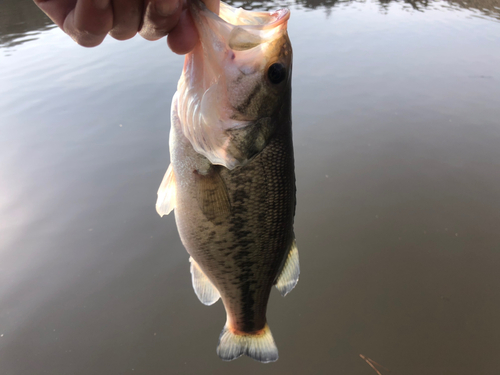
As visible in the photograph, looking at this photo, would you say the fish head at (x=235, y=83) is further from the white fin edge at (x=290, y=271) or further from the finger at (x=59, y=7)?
the white fin edge at (x=290, y=271)

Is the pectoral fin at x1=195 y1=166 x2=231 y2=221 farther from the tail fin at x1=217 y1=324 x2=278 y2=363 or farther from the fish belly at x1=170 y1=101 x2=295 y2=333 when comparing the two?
the tail fin at x1=217 y1=324 x2=278 y2=363

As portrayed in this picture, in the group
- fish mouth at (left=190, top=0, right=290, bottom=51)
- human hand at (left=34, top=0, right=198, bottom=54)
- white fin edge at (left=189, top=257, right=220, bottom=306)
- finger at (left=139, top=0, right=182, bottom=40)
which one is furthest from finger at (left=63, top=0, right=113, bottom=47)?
white fin edge at (left=189, top=257, right=220, bottom=306)

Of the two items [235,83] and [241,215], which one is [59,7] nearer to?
[235,83]

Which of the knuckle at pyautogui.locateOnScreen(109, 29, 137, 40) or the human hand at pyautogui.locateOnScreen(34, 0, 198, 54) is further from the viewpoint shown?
the knuckle at pyautogui.locateOnScreen(109, 29, 137, 40)

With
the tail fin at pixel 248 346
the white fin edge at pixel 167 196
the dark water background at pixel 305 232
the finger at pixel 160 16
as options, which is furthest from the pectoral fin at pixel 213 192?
the dark water background at pixel 305 232

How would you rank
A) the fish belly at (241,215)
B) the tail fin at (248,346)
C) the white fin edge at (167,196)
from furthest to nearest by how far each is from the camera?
the tail fin at (248,346), the white fin edge at (167,196), the fish belly at (241,215)

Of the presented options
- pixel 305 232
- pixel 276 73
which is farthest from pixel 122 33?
pixel 305 232

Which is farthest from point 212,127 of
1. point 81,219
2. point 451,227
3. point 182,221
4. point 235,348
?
point 451,227
